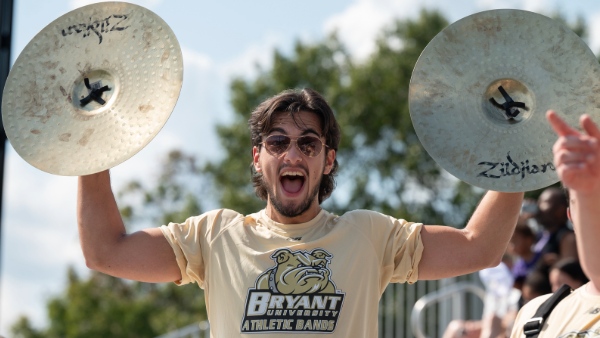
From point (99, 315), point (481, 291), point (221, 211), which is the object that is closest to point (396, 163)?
point (99, 315)

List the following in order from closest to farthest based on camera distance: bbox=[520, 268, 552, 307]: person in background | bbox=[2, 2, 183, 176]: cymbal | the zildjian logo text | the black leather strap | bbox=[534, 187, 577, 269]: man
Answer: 1. the black leather strap
2. the zildjian logo text
3. bbox=[2, 2, 183, 176]: cymbal
4. bbox=[520, 268, 552, 307]: person in background
5. bbox=[534, 187, 577, 269]: man

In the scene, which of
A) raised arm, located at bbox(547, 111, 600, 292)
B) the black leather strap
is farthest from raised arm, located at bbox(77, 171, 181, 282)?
raised arm, located at bbox(547, 111, 600, 292)

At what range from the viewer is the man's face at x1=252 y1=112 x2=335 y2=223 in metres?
4.21

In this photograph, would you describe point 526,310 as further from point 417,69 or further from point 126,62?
point 126,62

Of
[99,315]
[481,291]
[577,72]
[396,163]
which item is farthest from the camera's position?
[99,315]

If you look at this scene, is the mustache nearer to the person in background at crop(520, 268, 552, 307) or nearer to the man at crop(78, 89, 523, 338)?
the man at crop(78, 89, 523, 338)

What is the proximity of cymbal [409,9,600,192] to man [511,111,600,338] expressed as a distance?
42 centimetres

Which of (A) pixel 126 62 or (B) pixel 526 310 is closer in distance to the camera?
(B) pixel 526 310

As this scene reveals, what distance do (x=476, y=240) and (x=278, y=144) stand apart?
89cm

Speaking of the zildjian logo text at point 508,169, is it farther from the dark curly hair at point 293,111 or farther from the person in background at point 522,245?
the person in background at point 522,245

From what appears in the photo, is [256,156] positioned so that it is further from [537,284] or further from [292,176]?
[537,284]

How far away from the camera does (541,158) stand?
3922mm

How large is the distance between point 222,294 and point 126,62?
39.5 inches

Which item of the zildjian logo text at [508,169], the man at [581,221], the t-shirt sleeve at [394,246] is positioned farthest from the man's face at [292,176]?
the man at [581,221]
